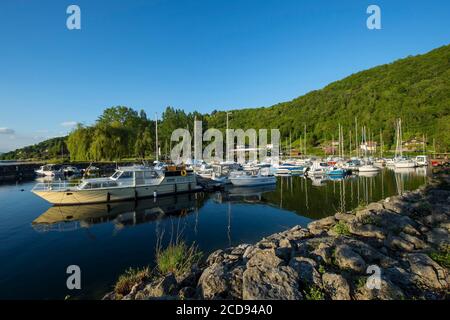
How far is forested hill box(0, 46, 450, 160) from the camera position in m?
59.2

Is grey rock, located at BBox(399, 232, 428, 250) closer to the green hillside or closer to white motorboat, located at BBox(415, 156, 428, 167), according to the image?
white motorboat, located at BBox(415, 156, 428, 167)

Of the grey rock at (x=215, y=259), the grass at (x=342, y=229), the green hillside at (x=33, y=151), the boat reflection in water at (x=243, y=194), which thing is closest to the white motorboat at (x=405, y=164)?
the boat reflection in water at (x=243, y=194)

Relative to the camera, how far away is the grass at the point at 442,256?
6.15 meters

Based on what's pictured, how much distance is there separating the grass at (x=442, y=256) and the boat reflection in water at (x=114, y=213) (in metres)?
16.5

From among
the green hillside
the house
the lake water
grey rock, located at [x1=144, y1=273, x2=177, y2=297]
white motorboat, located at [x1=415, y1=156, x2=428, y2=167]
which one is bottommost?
the lake water

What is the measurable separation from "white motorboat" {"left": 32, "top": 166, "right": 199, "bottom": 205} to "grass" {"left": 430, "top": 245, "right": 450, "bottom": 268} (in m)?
23.9

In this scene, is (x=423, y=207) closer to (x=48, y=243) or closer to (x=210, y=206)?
(x=210, y=206)

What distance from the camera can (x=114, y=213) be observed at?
2067 centimetres

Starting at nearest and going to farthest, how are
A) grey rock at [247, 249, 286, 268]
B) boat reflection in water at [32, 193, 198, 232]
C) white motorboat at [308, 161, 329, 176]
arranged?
grey rock at [247, 249, 286, 268] → boat reflection in water at [32, 193, 198, 232] → white motorboat at [308, 161, 329, 176]

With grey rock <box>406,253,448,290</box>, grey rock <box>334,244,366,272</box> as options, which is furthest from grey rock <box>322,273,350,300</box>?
grey rock <box>406,253,448,290</box>

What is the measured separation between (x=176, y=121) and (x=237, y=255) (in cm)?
9225
